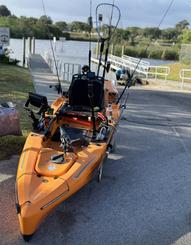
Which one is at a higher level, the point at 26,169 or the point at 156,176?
the point at 26,169

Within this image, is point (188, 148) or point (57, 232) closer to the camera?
point (57, 232)

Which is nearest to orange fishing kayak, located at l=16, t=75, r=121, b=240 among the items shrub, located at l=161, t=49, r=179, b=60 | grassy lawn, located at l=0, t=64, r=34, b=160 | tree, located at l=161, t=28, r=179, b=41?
grassy lawn, located at l=0, t=64, r=34, b=160

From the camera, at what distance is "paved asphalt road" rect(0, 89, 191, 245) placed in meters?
4.22

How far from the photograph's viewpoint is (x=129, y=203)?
16.6ft

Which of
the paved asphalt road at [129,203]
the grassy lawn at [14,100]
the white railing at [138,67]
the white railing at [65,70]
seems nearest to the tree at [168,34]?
the white railing at [138,67]

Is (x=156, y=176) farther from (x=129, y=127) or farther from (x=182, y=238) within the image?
(x=129, y=127)

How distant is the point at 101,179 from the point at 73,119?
1.13 meters

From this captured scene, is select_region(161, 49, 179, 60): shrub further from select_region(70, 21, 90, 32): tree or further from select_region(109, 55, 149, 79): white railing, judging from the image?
select_region(70, 21, 90, 32): tree

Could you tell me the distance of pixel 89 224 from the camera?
445cm

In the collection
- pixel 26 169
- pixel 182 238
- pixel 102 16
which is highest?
pixel 102 16

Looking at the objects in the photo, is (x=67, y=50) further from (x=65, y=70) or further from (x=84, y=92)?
(x=84, y=92)

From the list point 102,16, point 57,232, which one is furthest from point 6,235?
point 102,16

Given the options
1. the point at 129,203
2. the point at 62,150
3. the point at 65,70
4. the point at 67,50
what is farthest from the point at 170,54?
the point at 129,203

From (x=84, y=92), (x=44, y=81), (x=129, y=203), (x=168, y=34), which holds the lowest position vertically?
(x=129, y=203)
